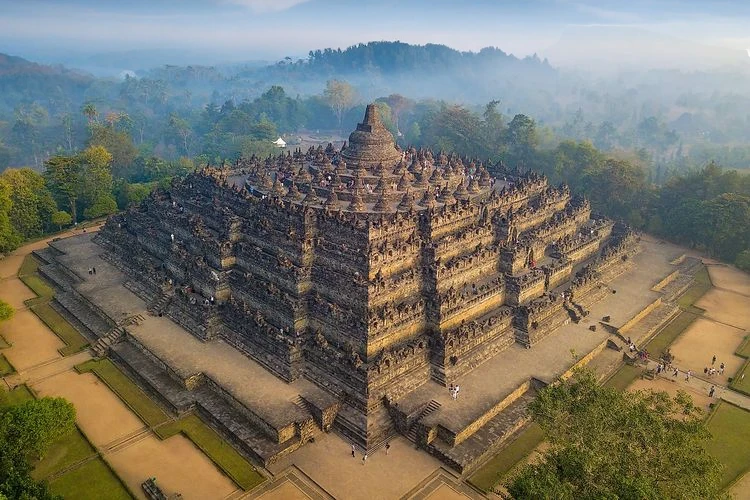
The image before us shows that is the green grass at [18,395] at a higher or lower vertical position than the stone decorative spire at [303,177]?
lower

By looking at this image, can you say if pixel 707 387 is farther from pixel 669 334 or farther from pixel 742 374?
pixel 669 334

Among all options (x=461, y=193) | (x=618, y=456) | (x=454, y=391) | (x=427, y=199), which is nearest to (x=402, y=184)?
(x=427, y=199)

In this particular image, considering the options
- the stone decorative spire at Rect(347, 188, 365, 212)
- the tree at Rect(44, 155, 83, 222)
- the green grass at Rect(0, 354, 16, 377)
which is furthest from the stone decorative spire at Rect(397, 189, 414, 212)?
the tree at Rect(44, 155, 83, 222)

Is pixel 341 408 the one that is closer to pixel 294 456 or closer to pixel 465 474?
pixel 294 456

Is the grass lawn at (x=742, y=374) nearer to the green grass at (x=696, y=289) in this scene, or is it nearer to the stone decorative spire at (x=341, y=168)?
the green grass at (x=696, y=289)

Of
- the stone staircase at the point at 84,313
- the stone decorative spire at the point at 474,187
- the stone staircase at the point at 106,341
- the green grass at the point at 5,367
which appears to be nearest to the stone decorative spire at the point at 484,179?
the stone decorative spire at the point at 474,187

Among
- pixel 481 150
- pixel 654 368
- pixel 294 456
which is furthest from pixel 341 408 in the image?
pixel 481 150

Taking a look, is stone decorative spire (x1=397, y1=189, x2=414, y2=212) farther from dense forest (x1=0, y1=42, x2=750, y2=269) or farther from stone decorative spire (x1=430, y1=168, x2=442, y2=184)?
dense forest (x1=0, y1=42, x2=750, y2=269)
